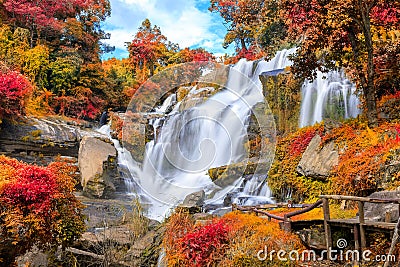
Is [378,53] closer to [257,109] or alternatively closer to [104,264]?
[257,109]

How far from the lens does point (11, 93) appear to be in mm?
12445

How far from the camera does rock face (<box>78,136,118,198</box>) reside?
11.8 meters

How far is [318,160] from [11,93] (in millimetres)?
10312

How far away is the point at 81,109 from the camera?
1839 centimetres

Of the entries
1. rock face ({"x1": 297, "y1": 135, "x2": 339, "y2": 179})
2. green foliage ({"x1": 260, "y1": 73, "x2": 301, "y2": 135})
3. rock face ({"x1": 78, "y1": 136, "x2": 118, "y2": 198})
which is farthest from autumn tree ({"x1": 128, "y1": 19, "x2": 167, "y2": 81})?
rock face ({"x1": 297, "y1": 135, "x2": 339, "y2": 179})

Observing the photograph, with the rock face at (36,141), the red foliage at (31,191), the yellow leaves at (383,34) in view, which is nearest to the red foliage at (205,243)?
the red foliage at (31,191)

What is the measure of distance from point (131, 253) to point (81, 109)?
13297mm

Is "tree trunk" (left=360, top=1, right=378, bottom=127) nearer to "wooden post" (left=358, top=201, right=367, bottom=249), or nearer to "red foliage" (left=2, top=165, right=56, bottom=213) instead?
"wooden post" (left=358, top=201, right=367, bottom=249)

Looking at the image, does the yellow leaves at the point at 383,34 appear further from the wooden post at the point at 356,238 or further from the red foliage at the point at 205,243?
the red foliage at the point at 205,243

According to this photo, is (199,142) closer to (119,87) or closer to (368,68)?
(368,68)

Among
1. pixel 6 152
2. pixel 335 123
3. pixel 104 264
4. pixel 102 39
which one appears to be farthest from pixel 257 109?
pixel 102 39

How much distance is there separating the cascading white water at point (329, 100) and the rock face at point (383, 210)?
16.6 ft

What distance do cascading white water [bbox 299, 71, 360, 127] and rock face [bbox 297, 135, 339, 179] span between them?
1.54 m

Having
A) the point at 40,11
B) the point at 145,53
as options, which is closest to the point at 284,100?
the point at 40,11
